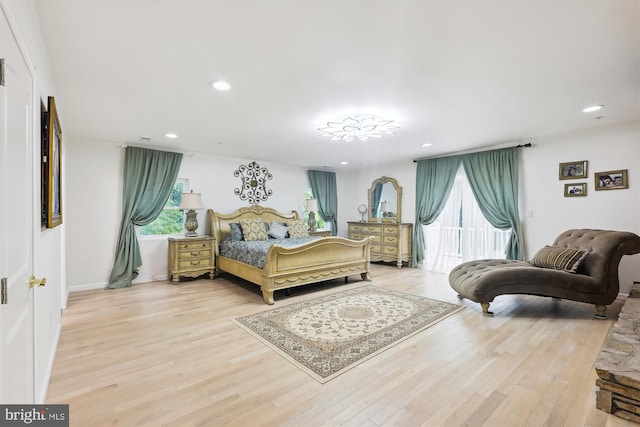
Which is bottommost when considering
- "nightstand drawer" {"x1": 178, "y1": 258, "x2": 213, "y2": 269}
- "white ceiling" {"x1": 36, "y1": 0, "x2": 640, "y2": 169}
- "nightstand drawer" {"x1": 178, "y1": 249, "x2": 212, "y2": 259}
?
"nightstand drawer" {"x1": 178, "y1": 258, "x2": 213, "y2": 269}

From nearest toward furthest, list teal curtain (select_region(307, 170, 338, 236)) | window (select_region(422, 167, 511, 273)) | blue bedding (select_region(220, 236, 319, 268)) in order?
blue bedding (select_region(220, 236, 319, 268)) → window (select_region(422, 167, 511, 273)) → teal curtain (select_region(307, 170, 338, 236))

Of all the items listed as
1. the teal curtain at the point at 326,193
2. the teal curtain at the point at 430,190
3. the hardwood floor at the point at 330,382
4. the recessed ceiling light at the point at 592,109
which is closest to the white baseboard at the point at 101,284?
the hardwood floor at the point at 330,382

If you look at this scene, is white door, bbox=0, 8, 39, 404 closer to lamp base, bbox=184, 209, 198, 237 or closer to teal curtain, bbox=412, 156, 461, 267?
lamp base, bbox=184, 209, 198, 237

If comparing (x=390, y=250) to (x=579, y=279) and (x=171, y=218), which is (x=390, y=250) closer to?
(x=579, y=279)

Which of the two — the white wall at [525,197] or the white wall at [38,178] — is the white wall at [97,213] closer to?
the white wall at [525,197]

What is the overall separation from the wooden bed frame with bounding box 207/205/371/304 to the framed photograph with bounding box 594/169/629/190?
10.9 ft

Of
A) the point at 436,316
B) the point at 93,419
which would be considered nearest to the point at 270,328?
the point at 93,419

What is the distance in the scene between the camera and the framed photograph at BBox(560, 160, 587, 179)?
4.05 metres

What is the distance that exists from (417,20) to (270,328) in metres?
2.86

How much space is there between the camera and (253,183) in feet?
19.8

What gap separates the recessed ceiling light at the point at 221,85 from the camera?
2.47 metres

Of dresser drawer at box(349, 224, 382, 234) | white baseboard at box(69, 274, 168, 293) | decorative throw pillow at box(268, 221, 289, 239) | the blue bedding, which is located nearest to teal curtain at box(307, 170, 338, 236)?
dresser drawer at box(349, 224, 382, 234)

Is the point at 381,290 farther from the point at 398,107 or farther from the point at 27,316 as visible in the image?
the point at 27,316

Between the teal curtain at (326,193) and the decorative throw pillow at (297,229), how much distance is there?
1.15 metres
